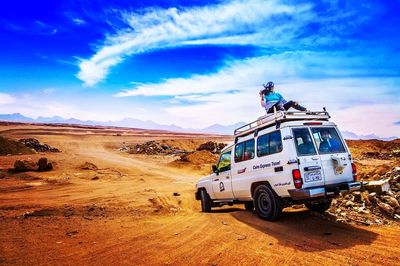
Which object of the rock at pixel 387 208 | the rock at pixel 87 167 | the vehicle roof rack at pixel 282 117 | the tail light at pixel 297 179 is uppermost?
the vehicle roof rack at pixel 282 117

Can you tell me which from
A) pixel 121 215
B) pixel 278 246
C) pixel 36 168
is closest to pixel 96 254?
pixel 278 246

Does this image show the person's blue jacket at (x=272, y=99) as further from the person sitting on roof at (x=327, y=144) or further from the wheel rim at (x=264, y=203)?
the wheel rim at (x=264, y=203)

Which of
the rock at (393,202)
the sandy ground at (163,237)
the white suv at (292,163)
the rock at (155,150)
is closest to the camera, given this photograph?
the sandy ground at (163,237)

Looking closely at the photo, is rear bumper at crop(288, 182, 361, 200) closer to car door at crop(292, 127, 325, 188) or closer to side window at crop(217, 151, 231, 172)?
car door at crop(292, 127, 325, 188)

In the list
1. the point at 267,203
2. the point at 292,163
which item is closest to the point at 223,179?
the point at 267,203

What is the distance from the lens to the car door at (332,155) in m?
7.54

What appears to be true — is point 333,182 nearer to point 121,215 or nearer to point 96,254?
point 96,254

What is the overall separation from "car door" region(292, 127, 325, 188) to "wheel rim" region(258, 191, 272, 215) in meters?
1.20

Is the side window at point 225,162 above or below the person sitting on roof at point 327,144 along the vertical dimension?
below

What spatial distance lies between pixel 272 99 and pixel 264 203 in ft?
11.3

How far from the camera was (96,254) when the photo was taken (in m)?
6.14

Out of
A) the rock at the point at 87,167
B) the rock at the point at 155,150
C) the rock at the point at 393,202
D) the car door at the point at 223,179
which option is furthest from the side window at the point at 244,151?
the rock at the point at 155,150

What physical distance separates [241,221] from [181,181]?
1082 centimetres

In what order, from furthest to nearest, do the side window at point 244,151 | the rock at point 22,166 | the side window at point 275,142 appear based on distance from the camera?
the rock at point 22,166 → the side window at point 244,151 → the side window at point 275,142
